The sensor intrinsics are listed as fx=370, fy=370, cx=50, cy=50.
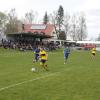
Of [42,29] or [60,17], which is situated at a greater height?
[60,17]

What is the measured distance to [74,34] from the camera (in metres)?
150

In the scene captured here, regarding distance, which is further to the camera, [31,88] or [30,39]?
[30,39]

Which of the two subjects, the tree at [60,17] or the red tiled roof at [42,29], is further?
the tree at [60,17]

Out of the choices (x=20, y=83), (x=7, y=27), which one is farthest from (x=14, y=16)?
(x=20, y=83)

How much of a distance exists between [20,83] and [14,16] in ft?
390

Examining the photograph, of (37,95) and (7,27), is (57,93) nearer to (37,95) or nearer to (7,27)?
(37,95)

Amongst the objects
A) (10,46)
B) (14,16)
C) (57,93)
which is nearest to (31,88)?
(57,93)

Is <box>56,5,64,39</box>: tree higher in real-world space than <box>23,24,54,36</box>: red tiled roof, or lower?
higher

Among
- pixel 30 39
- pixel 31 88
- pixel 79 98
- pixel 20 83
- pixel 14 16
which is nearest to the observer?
pixel 79 98

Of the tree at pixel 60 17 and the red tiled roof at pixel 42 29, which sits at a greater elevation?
the tree at pixel 60 17

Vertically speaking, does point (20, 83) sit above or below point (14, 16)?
below

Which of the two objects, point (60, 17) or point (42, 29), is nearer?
point (42, 29)

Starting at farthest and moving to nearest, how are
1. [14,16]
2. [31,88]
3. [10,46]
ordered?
1. [14,16]
2. [10,46]
3. [31,88]

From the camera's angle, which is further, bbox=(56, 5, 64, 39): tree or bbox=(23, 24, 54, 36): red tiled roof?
bbox=(56, 5, 64, 39): tree
